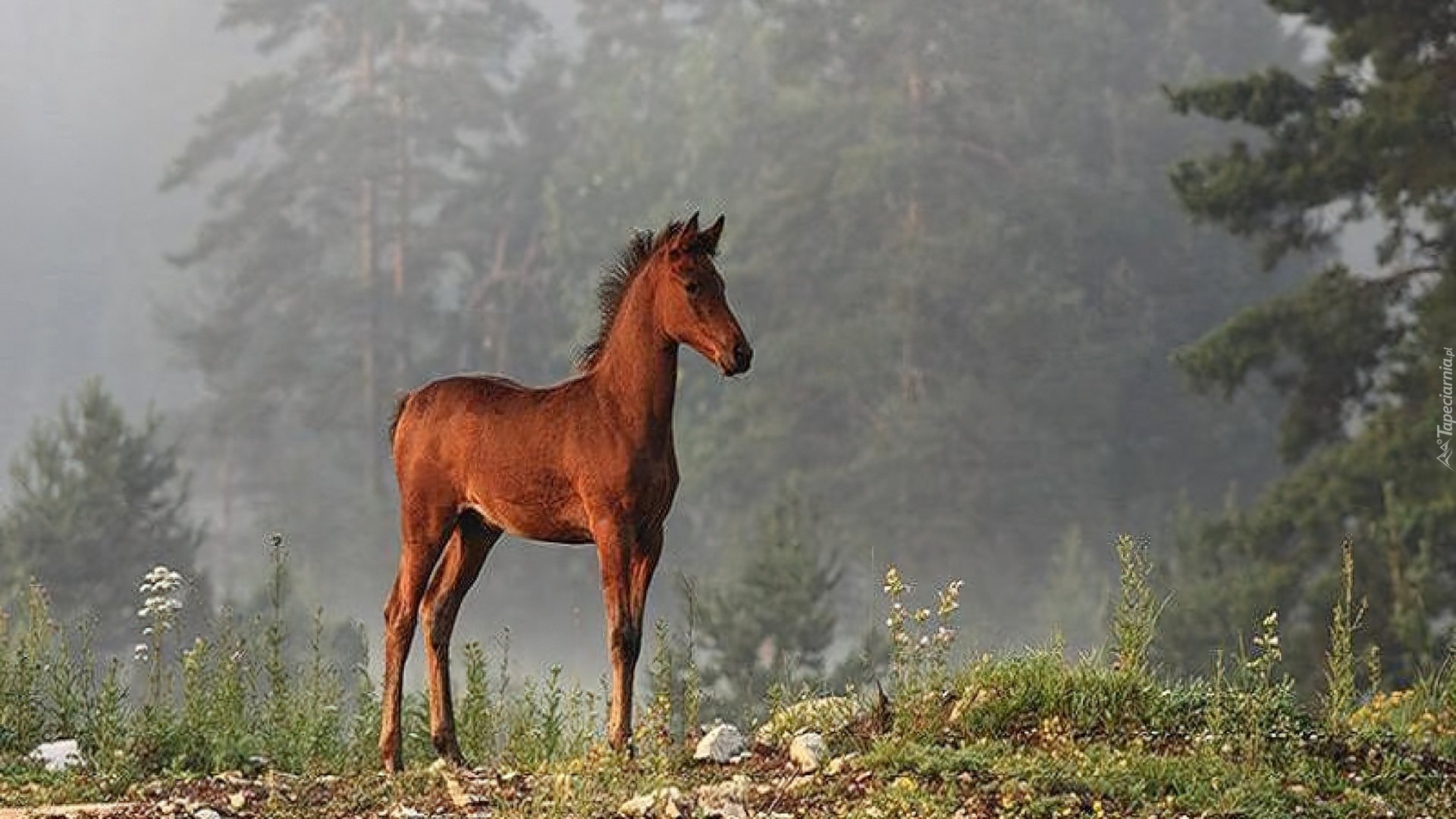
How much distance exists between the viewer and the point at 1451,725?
9570 mm

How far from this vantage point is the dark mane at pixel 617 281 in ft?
30.7

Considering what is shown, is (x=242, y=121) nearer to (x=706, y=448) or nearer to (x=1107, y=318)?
(x=706, y=448)

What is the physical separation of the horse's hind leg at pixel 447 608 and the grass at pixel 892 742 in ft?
0.66

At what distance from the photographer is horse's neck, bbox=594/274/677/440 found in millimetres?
8992

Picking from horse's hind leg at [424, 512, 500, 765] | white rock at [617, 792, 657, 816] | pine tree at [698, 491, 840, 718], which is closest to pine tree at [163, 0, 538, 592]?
pine tree at [698, 491, 840, 718]

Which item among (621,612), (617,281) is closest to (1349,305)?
(617,281)

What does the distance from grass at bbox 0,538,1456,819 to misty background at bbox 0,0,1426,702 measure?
3757 cm

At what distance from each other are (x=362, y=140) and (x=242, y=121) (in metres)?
4.02

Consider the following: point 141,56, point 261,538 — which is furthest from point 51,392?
point 261,538

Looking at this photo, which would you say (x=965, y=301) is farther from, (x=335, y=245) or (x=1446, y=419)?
(x=1446, y=419)

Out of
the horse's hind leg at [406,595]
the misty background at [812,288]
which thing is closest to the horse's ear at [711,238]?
the horse's hind leg at [406,595]

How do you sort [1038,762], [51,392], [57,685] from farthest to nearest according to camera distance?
1. [51,392]
2. [57,685]
3. [1038,762]

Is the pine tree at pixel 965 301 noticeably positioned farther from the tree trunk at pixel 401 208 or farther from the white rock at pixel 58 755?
the white rock at pixel 58 755

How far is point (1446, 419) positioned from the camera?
27484mm
